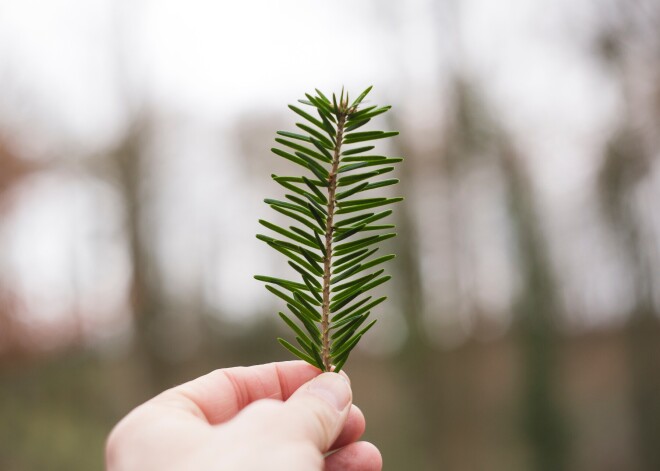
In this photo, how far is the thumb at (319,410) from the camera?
48 centimetres

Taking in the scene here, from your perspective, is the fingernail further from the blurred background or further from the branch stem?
the blurred background

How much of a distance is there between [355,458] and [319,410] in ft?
0.79

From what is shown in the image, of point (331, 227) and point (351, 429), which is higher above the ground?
point (331, 227)

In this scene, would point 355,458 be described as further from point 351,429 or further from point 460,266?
point 460,266

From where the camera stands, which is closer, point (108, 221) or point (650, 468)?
point (650, 468)

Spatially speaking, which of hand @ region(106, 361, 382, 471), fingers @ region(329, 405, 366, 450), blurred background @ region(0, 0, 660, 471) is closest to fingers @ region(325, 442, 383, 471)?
fingers @ region(329, 405, 366, 450)

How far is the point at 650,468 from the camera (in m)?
3.96

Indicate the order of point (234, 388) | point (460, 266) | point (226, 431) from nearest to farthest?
point (226, 431), point (234, 388), point (460, 266)

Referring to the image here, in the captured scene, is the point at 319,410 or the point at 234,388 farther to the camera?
the point at 234,388

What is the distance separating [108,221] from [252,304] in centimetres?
171

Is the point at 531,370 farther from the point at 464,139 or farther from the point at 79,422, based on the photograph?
the point at 79,422

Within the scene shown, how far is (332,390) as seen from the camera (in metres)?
0.52

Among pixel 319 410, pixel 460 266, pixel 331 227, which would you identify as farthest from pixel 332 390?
pixel 460 266

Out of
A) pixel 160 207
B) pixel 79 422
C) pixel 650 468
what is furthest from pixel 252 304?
pixel 650 468
